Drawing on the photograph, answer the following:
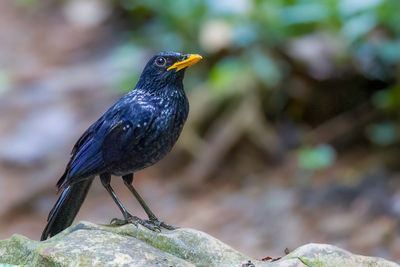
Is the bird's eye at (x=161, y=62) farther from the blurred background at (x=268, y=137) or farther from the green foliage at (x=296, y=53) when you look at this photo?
the green foliage at (x=296, y=53)

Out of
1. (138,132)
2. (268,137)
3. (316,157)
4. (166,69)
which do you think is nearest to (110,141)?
(138,132)

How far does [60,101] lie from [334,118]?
401cm

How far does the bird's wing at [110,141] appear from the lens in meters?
4.16

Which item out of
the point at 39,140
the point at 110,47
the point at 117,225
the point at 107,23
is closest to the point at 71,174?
the point at 117,225

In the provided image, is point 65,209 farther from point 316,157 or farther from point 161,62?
point 316,157

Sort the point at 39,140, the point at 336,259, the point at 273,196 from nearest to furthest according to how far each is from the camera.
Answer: the point at 336,259, the point at 273,196, the point at 39,140

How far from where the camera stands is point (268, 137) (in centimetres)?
896

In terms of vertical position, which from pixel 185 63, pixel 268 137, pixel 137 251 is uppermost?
→ pixel 268 137

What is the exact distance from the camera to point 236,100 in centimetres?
897

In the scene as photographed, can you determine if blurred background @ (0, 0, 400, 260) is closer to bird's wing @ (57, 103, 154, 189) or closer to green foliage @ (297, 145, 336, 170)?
green foliage @ (297, 145, 336, 170)

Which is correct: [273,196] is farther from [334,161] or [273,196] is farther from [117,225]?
[117,225]

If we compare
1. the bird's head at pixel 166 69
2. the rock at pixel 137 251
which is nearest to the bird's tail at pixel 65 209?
Result: the rock at pixel 137 251

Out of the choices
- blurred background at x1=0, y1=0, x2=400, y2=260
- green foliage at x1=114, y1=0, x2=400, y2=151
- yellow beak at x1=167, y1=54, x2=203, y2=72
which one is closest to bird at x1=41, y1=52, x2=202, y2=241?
yellow beak at x1=167, y1=54, x2=203, y2=72

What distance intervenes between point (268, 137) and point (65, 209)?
480cm
